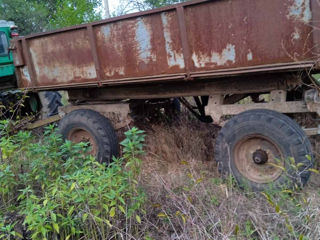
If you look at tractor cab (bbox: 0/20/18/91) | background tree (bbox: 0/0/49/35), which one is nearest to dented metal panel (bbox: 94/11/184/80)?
tractor cab (bbox: 0/20/18/91)

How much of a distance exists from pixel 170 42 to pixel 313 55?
4.86ft

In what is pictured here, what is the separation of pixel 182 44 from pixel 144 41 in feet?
1.67

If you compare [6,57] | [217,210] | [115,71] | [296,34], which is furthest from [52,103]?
[296,34]

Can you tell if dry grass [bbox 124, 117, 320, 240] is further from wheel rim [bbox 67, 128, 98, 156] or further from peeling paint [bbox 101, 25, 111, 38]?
peeling paint [bbox 101, 25, 111, 38]

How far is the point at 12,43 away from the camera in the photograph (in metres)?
4.79

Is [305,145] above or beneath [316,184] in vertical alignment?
above

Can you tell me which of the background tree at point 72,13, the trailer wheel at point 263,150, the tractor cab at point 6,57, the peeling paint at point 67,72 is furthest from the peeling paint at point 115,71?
the background tree at point 72,13

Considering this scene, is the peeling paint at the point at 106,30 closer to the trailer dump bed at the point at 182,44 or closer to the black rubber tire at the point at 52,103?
the trailer dump bed at the point at 182,44

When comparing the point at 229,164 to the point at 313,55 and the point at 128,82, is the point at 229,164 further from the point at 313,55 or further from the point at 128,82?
the point at 128,82

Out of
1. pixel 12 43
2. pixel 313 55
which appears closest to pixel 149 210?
pixel 313 55

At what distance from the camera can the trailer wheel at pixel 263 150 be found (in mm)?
3037

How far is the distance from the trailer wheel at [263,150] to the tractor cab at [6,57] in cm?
492

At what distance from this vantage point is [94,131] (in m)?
4.34

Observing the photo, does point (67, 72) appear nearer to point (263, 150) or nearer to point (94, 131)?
point (94, 131)
